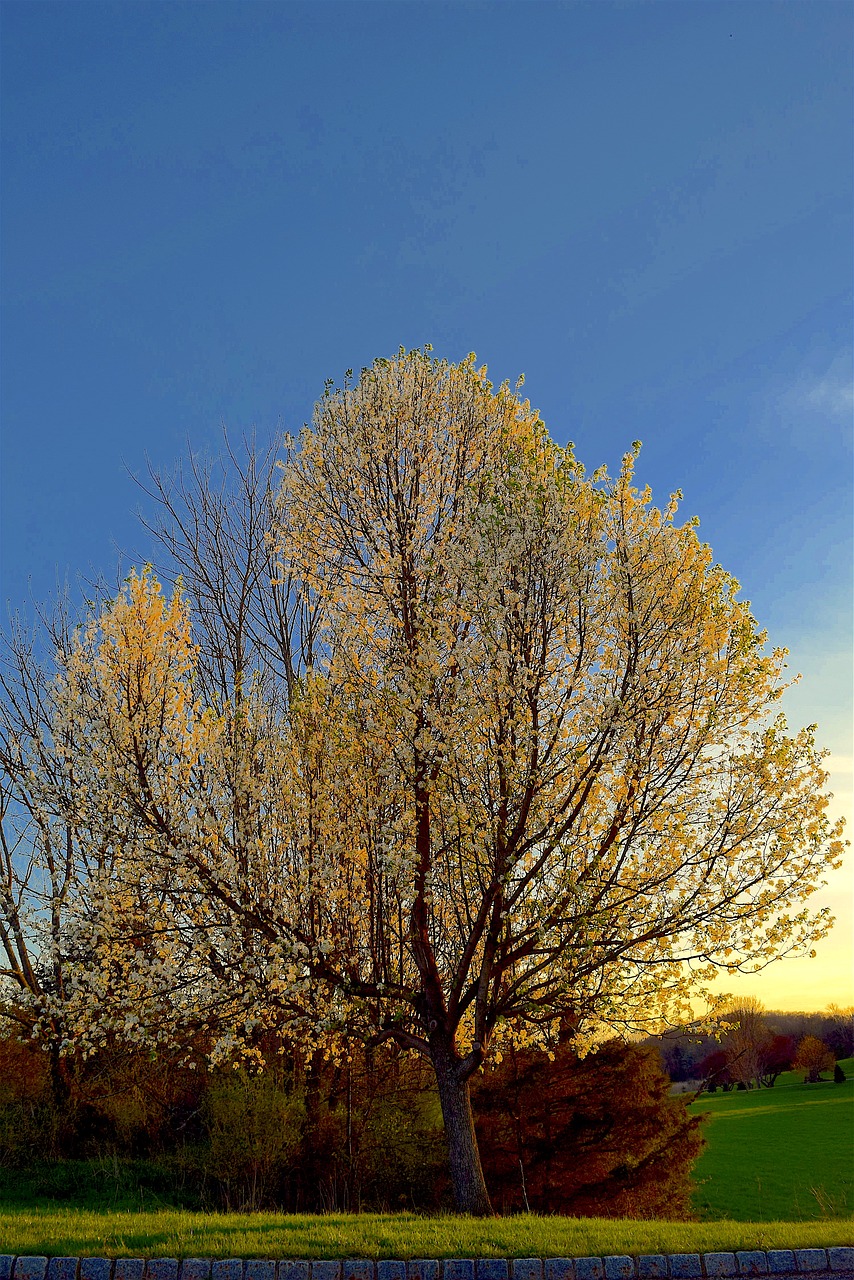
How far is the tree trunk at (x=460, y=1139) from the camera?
10578 mm

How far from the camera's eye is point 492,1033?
36.7ft

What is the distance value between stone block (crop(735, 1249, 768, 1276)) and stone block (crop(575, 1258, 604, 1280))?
4.05ft

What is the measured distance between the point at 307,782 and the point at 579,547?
16.6 feet

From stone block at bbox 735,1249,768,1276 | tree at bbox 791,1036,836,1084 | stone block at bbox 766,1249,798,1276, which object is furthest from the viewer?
tree at bbox 791,1036,836,1084

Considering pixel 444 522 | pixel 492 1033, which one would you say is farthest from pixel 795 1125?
pixel 444 522

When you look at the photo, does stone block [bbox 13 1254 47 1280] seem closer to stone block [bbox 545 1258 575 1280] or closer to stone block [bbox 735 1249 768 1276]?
stone block [bbox 545 1258 575 1280]

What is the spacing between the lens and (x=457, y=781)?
402 inches

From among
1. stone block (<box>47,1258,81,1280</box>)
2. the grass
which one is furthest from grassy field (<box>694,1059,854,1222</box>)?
stone block (<box>47,1258,81,1280</box>)

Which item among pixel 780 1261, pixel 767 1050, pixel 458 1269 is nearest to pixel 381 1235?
pixel 458 1269

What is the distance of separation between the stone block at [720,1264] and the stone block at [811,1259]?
669mm

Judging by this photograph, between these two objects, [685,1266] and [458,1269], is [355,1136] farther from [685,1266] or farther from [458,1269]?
[685,1266]

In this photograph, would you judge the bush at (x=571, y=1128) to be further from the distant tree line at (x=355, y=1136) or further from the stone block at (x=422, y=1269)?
the stone block at (x=422, y=1269)

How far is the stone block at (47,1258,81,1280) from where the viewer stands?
→ 741 cm

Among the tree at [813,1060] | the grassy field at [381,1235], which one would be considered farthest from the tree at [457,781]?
the tree at [813,1060]
